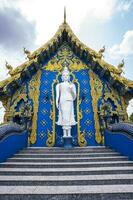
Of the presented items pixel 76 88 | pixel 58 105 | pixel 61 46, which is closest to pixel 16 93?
pixel 58 105

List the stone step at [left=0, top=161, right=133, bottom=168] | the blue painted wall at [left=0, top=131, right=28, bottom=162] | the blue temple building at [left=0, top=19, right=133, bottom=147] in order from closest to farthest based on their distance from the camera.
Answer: the stone step at [left=0, top=161, right=133, bottom=168] < the blue painted wall at [left=0, top=131, right=28, bottom=162] < the blue temple building at [left=0, top=19, right=133, bottom=147]

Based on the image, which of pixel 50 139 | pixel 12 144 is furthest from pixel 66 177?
pixel 50 139

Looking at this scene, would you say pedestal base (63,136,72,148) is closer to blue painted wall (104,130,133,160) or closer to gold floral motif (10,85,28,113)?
blue painted wall (104,130,133,160)

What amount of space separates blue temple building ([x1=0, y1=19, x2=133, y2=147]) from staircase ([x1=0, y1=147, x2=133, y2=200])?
5.87ft

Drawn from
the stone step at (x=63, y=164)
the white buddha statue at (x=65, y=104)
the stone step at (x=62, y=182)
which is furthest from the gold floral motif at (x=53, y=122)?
the stone step at (x=62, y=182)

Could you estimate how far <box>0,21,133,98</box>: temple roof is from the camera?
7.98 metres

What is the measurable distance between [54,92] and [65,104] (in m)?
1.05

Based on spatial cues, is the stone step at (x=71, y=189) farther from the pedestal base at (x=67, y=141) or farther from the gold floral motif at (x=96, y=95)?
the gold floral motif at (x=96, y=95)

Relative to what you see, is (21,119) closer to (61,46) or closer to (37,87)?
(37,87)

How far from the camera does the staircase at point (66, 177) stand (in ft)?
10.5

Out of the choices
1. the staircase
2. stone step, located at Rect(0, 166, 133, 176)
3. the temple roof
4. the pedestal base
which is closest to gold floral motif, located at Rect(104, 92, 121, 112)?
the temple roof

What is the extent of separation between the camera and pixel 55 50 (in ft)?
31.3

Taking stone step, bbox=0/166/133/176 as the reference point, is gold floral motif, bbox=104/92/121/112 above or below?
above

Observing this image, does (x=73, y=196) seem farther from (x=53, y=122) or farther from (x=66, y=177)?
(x=53, y=122)
